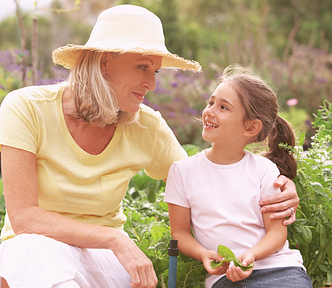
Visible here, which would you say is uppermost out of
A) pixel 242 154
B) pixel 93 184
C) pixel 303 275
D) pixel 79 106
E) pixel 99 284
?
pixel 79 106

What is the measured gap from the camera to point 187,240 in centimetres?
177

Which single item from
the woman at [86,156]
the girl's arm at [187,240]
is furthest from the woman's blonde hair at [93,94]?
the girl's arm at [187,240]

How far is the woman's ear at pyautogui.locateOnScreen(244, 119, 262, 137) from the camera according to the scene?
6.09 feet

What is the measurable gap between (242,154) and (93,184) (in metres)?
0.73

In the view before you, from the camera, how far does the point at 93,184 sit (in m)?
1.86

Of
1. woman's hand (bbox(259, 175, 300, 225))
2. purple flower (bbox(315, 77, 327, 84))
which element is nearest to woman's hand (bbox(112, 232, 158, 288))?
woman's hand (bbox(259, 175, 300, 225))

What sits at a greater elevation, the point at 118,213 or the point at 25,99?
the point at 25,99

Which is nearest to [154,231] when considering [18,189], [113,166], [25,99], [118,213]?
[118,213]

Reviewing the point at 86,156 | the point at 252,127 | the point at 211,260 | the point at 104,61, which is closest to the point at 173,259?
the point at 211,260

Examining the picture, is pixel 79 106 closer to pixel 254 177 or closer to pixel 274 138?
pixel 254 177

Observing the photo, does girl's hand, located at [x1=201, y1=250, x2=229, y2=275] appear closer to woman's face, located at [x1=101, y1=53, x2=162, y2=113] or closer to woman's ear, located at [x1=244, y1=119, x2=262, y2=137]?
woman's ear, located at [x1=244, y1=119, x2=262, y2=137]

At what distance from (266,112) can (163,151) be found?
1.88 feet

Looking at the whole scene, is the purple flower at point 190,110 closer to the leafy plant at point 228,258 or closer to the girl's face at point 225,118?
the girl's face at point 225,118

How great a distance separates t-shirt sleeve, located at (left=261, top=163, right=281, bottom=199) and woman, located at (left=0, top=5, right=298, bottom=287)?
48mm
